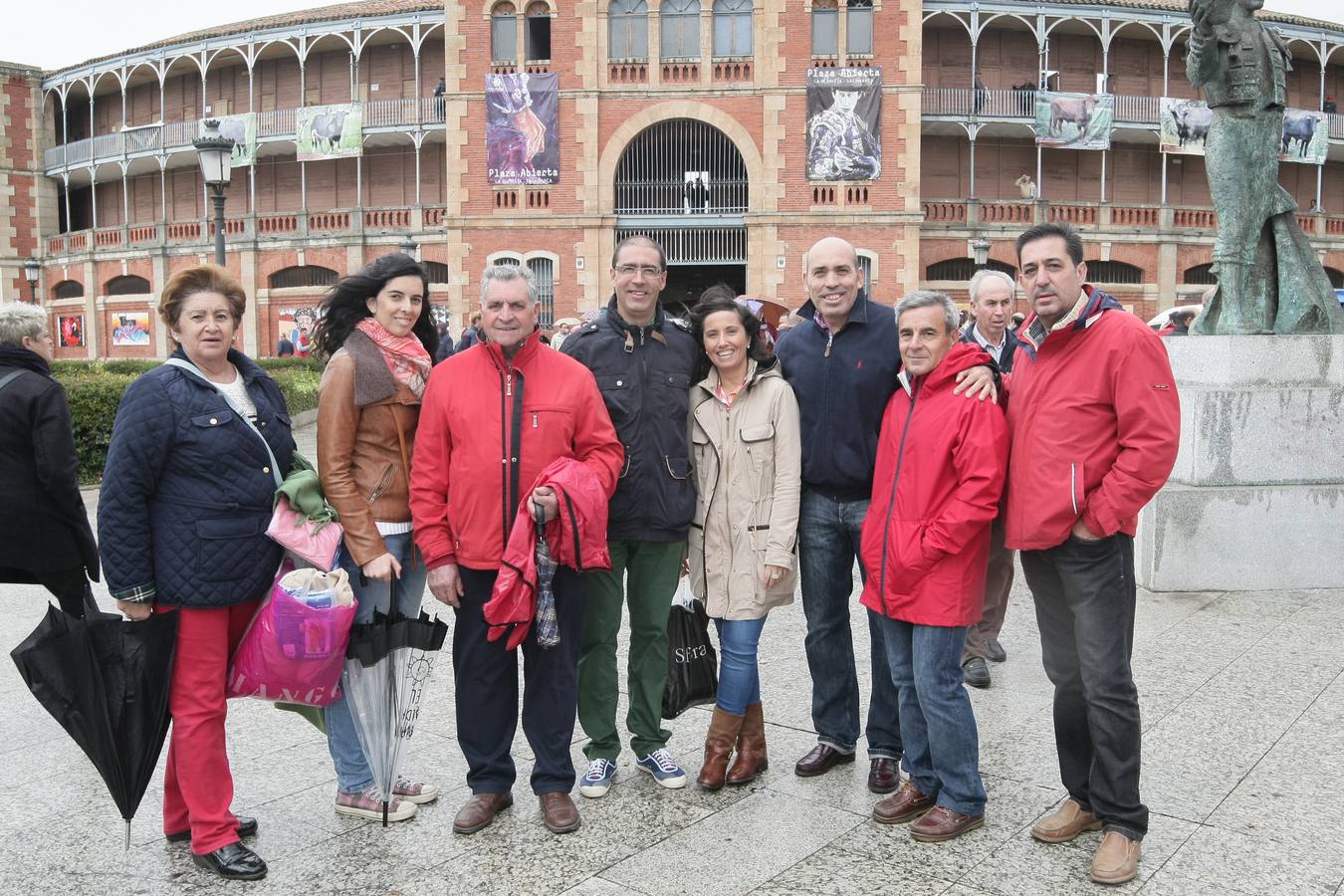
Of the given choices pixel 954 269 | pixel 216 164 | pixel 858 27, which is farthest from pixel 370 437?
pixel 954 269

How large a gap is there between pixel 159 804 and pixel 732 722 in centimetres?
204

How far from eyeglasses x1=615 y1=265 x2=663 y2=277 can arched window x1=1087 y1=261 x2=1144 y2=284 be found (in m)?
27.4

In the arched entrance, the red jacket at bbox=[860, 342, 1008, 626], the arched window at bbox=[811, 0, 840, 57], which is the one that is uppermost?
the arched window at bbox=[811, 0, 840, 57]

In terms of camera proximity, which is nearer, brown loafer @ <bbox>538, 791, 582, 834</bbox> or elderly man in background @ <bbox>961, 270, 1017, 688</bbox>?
brown loafer @ <bbox>538, 791, 582, 834</bbox>

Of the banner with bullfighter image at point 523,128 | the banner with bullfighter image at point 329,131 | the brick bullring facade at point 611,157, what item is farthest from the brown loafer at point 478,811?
the banner with bullfighter image at point 329,131

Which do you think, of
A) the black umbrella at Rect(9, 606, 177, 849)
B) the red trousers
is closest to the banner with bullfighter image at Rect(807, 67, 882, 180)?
the red trousers

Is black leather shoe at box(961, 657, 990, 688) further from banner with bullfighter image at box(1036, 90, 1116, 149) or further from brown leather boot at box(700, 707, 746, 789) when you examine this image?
banner with bullfighter image at box(1036, 90, 1116, 149)

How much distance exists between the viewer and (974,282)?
5.31 meters

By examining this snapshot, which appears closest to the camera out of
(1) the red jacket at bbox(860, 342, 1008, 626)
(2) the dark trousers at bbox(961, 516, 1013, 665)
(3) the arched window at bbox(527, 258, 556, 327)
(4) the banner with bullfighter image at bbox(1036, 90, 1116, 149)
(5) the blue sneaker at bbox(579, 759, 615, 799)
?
(1) the red jacket at bbox(860, 342, 1008, 626)

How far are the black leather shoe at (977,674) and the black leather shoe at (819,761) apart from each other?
3.73 ft

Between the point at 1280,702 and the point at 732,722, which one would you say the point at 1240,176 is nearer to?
the point at 1280,702

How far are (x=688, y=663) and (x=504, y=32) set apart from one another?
2418 cm

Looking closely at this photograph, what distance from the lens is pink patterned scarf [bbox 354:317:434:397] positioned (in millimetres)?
3551

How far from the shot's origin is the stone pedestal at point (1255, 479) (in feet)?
20.8
